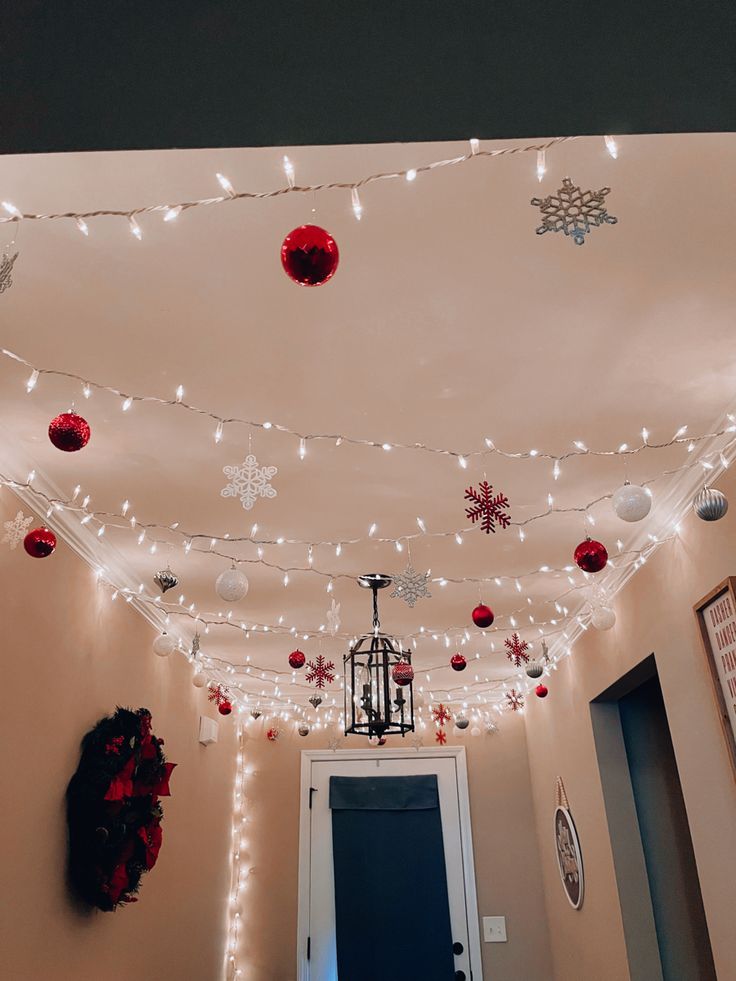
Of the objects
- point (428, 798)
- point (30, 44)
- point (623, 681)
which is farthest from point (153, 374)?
point (428, 798)

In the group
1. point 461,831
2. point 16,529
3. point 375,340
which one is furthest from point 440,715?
point 375,340

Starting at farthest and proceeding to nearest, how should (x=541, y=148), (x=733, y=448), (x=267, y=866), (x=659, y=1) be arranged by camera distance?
(x=267, y=866), (x=733, y=448), (x=541, y=148), (x=659, y=1)

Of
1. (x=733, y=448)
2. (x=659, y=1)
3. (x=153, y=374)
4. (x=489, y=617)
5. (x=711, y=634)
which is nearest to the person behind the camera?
(x=659, y=1)

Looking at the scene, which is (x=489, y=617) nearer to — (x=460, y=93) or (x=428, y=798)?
(x=460, y=93)

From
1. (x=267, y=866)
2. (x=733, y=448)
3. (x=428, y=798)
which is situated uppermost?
(x=733, y=448)

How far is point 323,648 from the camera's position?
13.4 ft

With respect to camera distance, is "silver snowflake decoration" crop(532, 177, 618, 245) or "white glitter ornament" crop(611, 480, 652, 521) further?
"white glitter ornament" crop(611, 480, 652, 521)

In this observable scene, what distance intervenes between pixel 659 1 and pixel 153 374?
4.54 ft

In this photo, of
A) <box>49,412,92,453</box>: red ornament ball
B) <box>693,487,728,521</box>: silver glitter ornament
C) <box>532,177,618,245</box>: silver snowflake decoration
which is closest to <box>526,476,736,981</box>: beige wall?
<box>693,487,728,521</box>: silver glitter ornament

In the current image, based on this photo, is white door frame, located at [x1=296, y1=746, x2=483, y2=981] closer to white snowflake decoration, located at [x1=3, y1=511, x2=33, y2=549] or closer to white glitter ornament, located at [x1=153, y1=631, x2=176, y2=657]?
white glitter ornament, located at [x1=153, y1=631, x2=176, y2=657]

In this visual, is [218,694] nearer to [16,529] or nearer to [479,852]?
[479,852]

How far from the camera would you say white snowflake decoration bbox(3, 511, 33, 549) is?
209cm

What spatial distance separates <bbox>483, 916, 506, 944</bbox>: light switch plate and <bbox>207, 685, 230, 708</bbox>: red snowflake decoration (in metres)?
2.20

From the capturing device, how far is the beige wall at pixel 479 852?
4562mm
